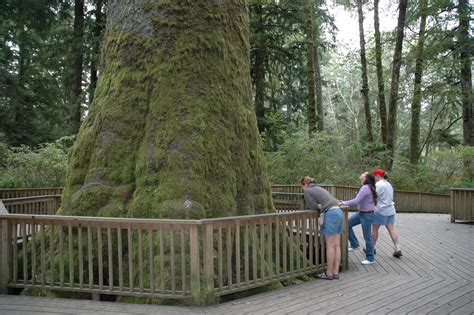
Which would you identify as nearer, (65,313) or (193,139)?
(65,313)

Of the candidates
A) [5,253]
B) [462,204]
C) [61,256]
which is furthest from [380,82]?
[5,253]

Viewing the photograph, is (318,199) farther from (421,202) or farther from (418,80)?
(418,80)

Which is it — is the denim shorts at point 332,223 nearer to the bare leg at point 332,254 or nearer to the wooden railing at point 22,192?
the bare leg at point 332,254

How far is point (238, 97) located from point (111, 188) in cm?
247

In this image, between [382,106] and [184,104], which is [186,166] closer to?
[184,104]

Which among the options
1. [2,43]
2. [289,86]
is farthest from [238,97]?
[2,43]

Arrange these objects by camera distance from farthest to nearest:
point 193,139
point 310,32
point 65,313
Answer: point 310,32 → point 193,139 → point 65,313

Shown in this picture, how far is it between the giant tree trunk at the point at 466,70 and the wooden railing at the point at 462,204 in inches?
356

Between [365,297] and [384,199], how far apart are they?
2745mm

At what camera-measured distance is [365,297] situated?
5.09 meters

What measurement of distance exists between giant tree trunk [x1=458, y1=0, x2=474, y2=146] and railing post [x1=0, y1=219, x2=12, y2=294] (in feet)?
64.9

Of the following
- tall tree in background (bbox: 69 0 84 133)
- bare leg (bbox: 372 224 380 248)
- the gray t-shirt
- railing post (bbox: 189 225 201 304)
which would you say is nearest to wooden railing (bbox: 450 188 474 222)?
bare leg (bbox: 372 224 380 248)

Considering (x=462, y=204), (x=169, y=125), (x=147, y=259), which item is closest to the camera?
(x=147, y=259)

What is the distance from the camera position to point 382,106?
2319 centimetres
